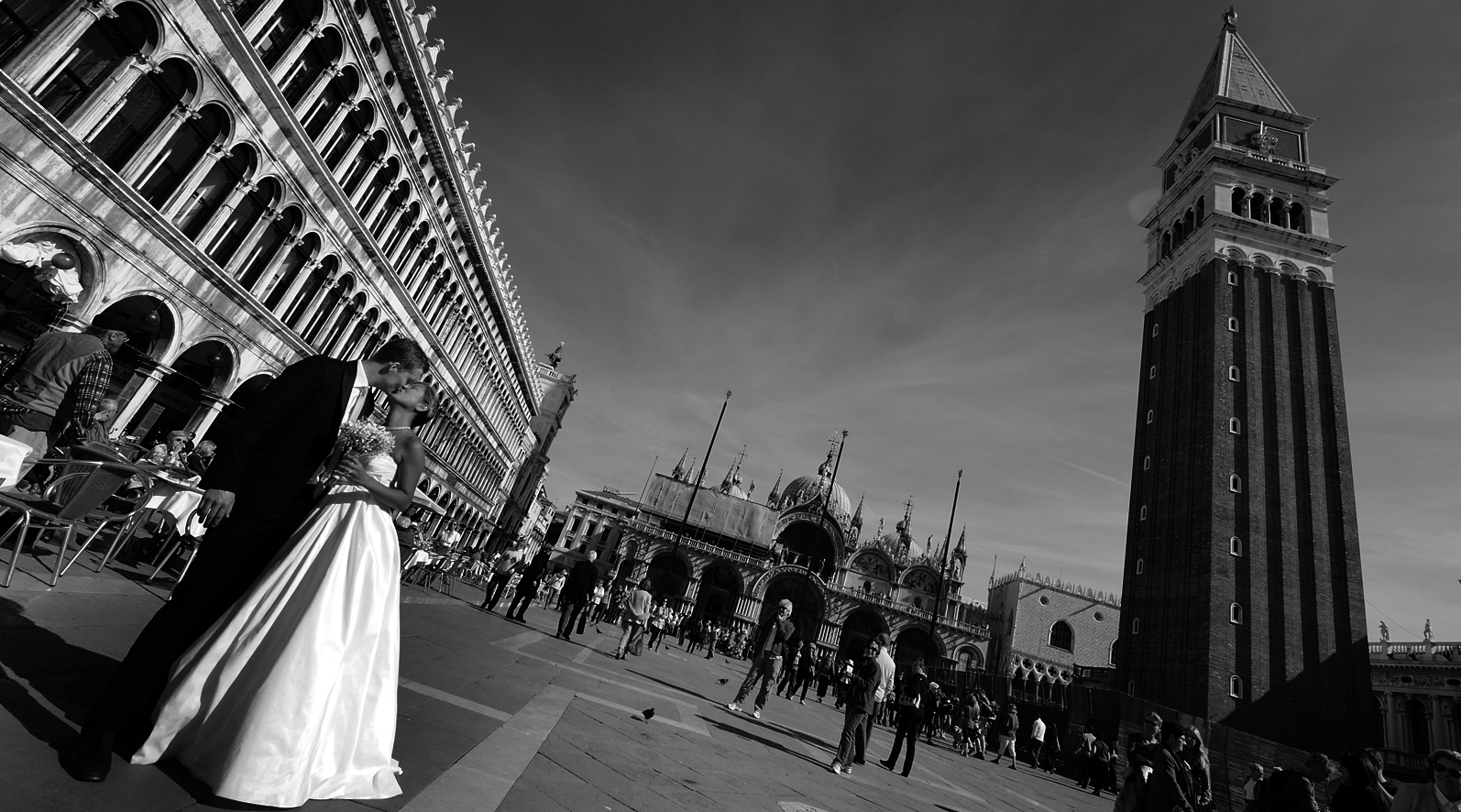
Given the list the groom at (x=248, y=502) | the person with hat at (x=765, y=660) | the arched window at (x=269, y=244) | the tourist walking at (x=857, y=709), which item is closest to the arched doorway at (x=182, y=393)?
the arched window at (x=269, y=244)

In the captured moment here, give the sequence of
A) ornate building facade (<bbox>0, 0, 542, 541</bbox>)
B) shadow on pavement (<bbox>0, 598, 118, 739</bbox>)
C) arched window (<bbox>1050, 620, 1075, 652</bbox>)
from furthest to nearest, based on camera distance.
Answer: arched window (<bbox>1050, 620, 1075, 652</bbox>)
ornate building facade (<bbox>0, 0, 542, 541</bbox>)
shadow on pavement (<bbox>0, 598, 118, 739</bbox>)

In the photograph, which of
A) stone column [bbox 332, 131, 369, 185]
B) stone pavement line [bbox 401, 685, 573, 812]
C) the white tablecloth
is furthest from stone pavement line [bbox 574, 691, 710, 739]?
stone column [bbox 332, 131, 369, 185]

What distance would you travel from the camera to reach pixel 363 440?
3135 mm

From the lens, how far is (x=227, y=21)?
12727mm

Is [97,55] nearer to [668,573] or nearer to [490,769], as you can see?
[490,769]

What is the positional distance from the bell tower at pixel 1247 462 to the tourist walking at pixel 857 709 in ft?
80.2

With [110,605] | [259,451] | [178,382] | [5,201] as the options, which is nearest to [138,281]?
[5,201]

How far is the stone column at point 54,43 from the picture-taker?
403 inches

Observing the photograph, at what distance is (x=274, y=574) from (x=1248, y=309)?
129 ft

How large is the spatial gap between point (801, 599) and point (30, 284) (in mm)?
41483

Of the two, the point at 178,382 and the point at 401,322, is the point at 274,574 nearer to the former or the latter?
the point at 178,382

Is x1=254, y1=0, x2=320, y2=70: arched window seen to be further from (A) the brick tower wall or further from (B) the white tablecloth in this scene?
(A) the brick tower wall

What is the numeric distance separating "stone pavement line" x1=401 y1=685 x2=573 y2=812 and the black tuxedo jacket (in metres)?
1.39

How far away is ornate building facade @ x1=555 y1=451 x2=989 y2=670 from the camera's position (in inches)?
1784
